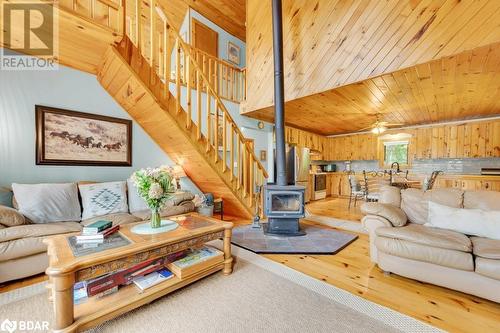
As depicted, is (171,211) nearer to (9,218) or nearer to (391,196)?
(9,218)

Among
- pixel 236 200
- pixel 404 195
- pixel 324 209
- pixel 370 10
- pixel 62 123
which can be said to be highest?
pixel 370 10

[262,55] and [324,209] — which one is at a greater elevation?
[262,55]

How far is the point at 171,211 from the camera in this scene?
10.2 ft

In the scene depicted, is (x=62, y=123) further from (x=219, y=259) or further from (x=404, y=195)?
(x=404, y=195)

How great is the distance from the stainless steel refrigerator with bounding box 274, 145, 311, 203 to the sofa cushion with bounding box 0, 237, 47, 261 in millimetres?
4249

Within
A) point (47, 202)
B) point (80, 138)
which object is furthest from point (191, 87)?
point (47, 202)

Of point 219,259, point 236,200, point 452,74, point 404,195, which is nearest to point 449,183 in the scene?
point 452,74

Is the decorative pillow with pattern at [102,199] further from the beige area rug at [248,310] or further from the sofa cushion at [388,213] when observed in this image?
the sofa cushion at [388,213]

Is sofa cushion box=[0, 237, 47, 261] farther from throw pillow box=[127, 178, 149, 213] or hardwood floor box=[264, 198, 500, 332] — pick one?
hardwood floor box=[264, 198, 500, 332]

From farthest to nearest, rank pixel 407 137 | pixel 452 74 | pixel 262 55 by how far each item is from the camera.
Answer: pixel 407 137, pixel 262 55, pixel 452 74

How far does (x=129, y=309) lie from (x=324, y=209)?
4452 millimetres

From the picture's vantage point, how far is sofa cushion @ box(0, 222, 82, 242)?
1855mm

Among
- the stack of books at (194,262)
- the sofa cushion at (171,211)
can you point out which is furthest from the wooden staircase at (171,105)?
the stack of books at (194,262)

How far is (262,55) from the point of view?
4043 mm
